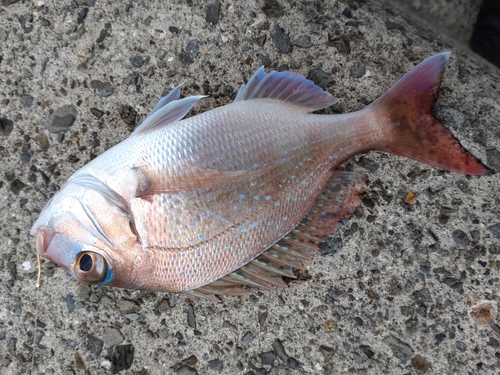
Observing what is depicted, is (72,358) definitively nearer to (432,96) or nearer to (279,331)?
(279,331)

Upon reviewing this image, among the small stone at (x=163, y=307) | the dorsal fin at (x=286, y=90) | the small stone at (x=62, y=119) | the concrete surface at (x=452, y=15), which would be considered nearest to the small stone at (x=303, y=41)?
the dorsal fin at (x=286, y=90)

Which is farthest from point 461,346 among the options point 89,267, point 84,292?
point 84,292

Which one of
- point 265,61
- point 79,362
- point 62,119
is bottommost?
point 79,362

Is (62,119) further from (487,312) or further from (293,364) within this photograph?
(487,312)

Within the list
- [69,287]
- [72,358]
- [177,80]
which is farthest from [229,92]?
[72,358]

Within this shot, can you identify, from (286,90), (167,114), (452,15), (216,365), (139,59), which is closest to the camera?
(167,114)

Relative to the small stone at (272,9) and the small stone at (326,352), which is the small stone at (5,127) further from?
the small stone at (326,352)
